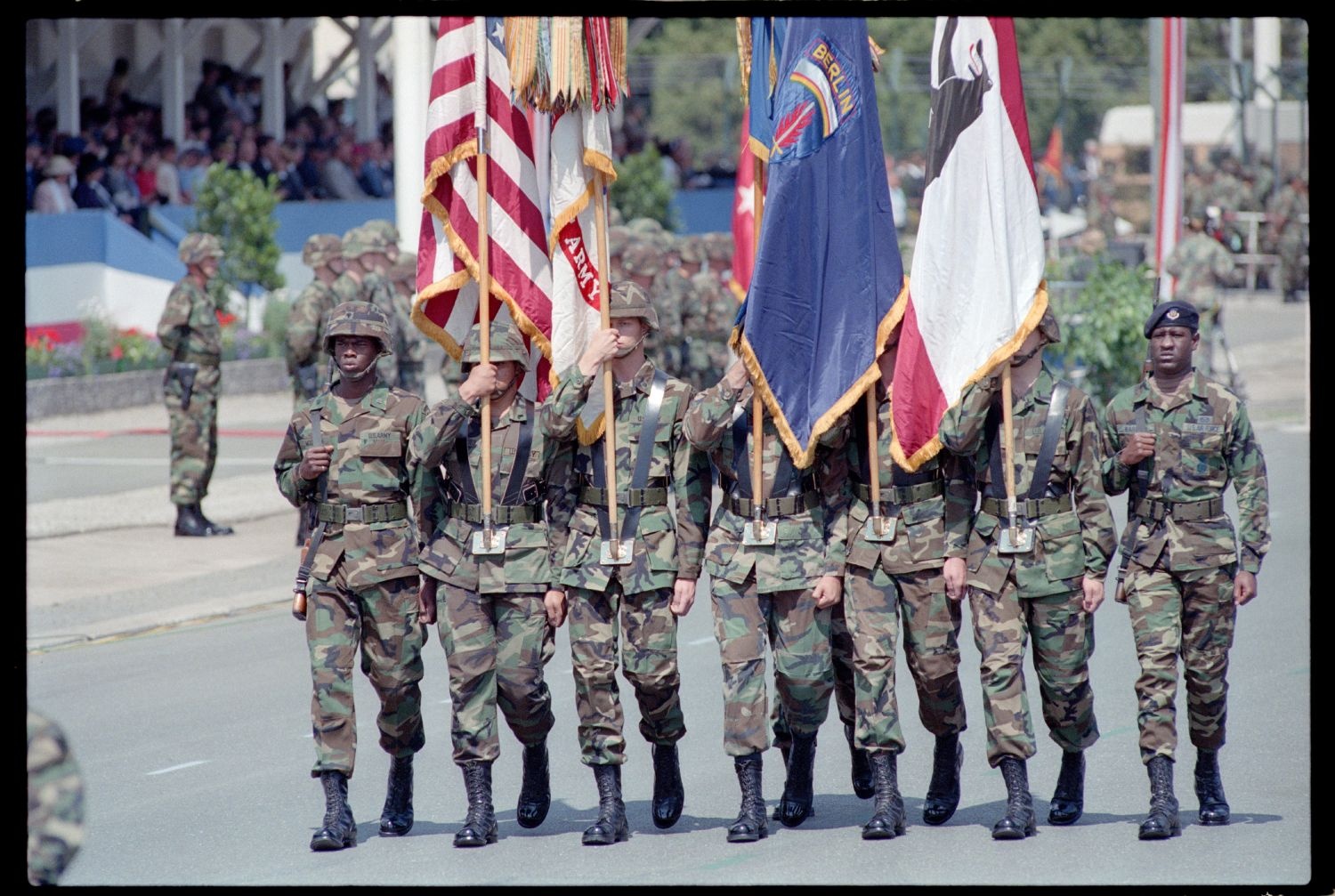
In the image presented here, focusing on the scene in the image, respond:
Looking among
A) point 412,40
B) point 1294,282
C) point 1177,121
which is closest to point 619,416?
point 1177,121

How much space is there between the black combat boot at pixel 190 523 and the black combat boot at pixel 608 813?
8.57 metres

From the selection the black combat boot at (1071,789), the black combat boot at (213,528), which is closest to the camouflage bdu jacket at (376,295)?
the black combat boot at (213,528)

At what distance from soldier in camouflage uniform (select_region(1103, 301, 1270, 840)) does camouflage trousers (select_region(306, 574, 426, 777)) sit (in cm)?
298

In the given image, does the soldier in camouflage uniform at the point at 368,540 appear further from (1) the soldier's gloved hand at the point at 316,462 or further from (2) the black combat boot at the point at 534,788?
(2) the black combat boot at the point at 534,788

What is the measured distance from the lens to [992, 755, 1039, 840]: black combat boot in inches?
311

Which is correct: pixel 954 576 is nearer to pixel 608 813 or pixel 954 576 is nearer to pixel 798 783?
pixel 798 783

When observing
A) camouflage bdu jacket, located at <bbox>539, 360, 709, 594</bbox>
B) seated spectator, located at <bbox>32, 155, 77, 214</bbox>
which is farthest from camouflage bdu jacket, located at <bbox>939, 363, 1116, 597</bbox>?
seated spectator, located at <bbox>32, 155, 77, 214</bbox>

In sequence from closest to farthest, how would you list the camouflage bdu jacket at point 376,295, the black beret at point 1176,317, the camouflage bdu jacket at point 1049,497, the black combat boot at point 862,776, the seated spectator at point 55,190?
the camouflage bdu jacket at point 1049,497
the black beret at point 1176,317
the black combat boot at point 862,776
the camouflage bdu jacket at point 376,295
the seated spectator at point 55,190

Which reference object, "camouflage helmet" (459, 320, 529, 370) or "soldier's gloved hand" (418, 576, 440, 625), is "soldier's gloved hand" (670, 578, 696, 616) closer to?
"soldier's gloved hand" (418, 576, 440, 625)

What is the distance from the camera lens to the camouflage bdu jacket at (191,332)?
51.3ft

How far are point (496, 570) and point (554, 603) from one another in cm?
28

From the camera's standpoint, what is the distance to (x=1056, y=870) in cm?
746

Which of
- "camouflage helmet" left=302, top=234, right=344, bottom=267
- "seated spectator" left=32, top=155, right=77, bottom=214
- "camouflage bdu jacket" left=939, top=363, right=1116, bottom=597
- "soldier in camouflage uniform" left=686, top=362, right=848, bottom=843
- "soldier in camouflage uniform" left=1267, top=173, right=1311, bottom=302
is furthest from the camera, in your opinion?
"soldier in camouflage uniform" left=1267, top=173, right=1311, bottom=302
